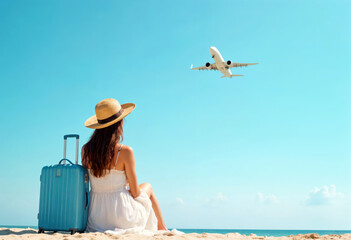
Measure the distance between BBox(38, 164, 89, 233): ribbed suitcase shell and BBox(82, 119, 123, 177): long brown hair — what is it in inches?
5.3

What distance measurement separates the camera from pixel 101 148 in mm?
3592

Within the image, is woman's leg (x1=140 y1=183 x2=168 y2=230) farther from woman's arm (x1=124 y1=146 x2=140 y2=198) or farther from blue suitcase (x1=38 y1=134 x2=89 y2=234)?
blue suitcase (x1=38 y1=134 x2=89 y2=234)

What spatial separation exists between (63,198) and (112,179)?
0.51m

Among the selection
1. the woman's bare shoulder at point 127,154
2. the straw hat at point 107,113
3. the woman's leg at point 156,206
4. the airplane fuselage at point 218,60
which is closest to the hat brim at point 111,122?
the straw hat at point 107,113

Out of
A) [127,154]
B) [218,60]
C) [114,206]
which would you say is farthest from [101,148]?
[218,60]

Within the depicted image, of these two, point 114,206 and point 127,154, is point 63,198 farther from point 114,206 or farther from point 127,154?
point 127,154

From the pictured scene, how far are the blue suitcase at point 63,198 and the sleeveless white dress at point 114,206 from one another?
90 mm

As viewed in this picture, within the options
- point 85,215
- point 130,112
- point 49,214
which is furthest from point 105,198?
point 130,112

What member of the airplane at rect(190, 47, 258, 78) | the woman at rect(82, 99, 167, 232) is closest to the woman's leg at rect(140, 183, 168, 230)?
the woman at rect(82, 99, 167, 232)

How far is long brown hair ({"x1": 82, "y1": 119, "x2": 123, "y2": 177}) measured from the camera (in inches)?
141

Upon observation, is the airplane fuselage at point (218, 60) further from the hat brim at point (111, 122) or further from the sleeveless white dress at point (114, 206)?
the sleeveless white dress at point (114, 206)

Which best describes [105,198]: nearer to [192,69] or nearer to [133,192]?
[133,192]

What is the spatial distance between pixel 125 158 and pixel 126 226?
683 millimetres

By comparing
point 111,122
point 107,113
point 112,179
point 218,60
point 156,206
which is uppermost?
point 218,60
